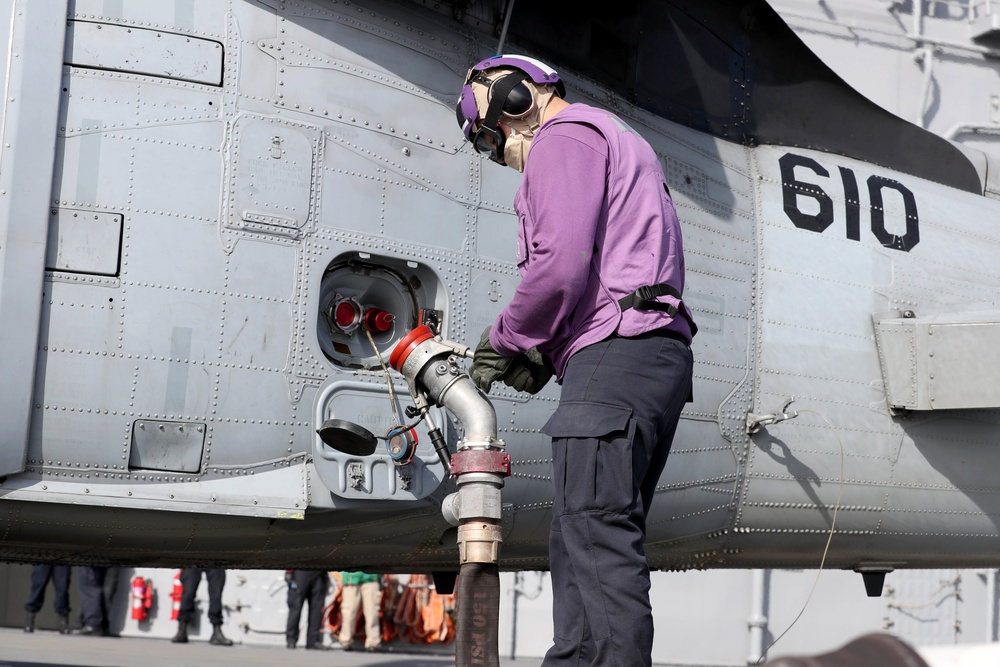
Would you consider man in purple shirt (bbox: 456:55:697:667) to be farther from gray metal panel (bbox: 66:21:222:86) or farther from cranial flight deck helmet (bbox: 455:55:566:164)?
gray metal panel (bbox: 66:21:222:86)

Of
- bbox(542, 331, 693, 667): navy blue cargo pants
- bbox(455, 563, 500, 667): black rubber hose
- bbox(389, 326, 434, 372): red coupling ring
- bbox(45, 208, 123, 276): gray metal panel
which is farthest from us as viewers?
bbox(45, 208, 123, 276): gray metal panel

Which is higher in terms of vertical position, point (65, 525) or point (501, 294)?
point (501, 294)

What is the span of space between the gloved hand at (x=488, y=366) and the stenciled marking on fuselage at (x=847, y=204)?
2957mm

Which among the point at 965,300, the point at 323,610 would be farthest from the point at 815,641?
the point at 965,300

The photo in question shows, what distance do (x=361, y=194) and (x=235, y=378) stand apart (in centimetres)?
91

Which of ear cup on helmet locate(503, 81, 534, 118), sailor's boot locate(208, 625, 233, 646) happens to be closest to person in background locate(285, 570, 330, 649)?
sailor's boot locate(208, 625, 233, 646)

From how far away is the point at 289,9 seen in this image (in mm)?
4492

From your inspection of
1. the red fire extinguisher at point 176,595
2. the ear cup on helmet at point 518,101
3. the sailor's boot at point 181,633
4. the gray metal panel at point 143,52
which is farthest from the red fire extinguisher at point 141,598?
the ear cup on helmet at point 518,101

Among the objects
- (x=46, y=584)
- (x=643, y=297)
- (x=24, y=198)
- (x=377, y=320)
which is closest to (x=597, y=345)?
(x=643, y=297)

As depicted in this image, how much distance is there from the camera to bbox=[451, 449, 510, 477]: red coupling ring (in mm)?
3174

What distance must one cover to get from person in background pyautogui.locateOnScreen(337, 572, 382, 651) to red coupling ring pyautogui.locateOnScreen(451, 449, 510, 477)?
1065 cm

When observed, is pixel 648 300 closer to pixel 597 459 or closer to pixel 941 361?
pixel 597 459

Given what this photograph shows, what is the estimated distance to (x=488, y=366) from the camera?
10.9 ft

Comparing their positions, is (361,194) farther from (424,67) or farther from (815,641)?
(815,641)
